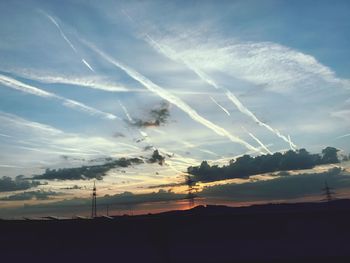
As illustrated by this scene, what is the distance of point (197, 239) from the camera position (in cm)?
5353

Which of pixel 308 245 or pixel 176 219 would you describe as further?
pixel 308 245

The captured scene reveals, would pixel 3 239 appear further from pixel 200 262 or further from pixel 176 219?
pixel 200 262

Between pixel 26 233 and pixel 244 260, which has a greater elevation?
pixel 26 233

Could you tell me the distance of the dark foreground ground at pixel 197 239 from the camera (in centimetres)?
4950

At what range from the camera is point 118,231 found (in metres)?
51.4

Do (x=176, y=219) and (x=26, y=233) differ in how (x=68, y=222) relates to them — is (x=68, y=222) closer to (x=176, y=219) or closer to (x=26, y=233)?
(x=26, y=233)

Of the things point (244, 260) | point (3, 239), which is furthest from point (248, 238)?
point (3, 239)

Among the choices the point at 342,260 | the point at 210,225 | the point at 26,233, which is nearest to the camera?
the point at 342,260

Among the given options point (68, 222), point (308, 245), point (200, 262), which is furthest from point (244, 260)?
point (68, 222)

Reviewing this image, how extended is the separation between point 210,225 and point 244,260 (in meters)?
6.84

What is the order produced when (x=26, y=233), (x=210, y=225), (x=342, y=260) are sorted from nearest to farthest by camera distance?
(x=342, y=260), (x=26, y=233), (x=210, y=225)

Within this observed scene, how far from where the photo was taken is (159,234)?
50562 mm

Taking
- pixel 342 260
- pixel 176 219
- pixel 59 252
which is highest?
A: pixel 176 219

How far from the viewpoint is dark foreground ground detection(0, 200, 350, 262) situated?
4950cm
